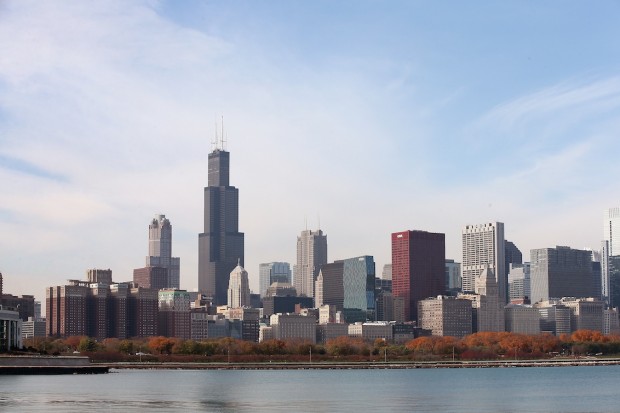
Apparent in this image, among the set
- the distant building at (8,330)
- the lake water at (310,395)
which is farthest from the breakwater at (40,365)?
the lake water at (310,395)

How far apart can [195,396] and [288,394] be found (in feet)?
35.1

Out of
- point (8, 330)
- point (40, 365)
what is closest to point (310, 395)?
point (40, 365)

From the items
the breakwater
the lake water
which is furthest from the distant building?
the lake water

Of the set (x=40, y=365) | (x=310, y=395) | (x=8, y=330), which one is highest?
(x=8, y=330)

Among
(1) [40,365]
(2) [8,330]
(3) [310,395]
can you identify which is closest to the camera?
(3) [310,395]

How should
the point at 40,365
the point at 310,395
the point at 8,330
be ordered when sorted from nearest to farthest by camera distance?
1. the point at 310,395
2. the point at 40,365
3. the point at 8,330

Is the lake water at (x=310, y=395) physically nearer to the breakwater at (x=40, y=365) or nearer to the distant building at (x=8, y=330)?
the breakwater at (x=40, y=365)

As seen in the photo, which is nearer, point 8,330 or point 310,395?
point 310,395

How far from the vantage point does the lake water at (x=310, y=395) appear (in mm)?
99625

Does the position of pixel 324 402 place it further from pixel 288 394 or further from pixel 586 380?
pixel 586 380

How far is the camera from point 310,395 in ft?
396

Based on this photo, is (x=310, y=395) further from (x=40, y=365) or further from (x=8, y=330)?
(x=8, y=330)

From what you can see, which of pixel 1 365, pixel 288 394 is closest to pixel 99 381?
pixel 1 365

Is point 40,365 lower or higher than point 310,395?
higher
